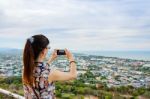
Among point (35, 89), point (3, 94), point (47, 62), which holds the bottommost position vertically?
point (3, 94)

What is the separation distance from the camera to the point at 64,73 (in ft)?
8.54

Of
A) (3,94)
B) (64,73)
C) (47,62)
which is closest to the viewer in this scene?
(64,73)

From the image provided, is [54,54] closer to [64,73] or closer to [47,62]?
[47,62]

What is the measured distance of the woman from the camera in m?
2.64

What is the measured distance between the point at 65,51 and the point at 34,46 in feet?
0.73

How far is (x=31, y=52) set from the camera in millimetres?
2645

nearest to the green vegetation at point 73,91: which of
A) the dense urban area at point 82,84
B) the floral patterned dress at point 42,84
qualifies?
the dense urban area at point 82,84

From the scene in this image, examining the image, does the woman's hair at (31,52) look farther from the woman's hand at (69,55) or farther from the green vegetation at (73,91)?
the green vegetation at (73,91)

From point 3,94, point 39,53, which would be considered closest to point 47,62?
point 39,53

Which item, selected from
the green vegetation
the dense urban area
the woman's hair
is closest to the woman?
the woman's hair

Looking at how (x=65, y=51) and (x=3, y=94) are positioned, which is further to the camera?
(x=3, y=94)

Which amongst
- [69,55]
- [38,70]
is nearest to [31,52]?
[38,70]

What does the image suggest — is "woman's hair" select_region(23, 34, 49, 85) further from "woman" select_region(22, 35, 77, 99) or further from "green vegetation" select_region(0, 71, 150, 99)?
"green vegetation" select_region(0, 71, 150, 99)

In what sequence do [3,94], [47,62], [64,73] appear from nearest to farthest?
[64,73] < [47,62] < [3,94]
